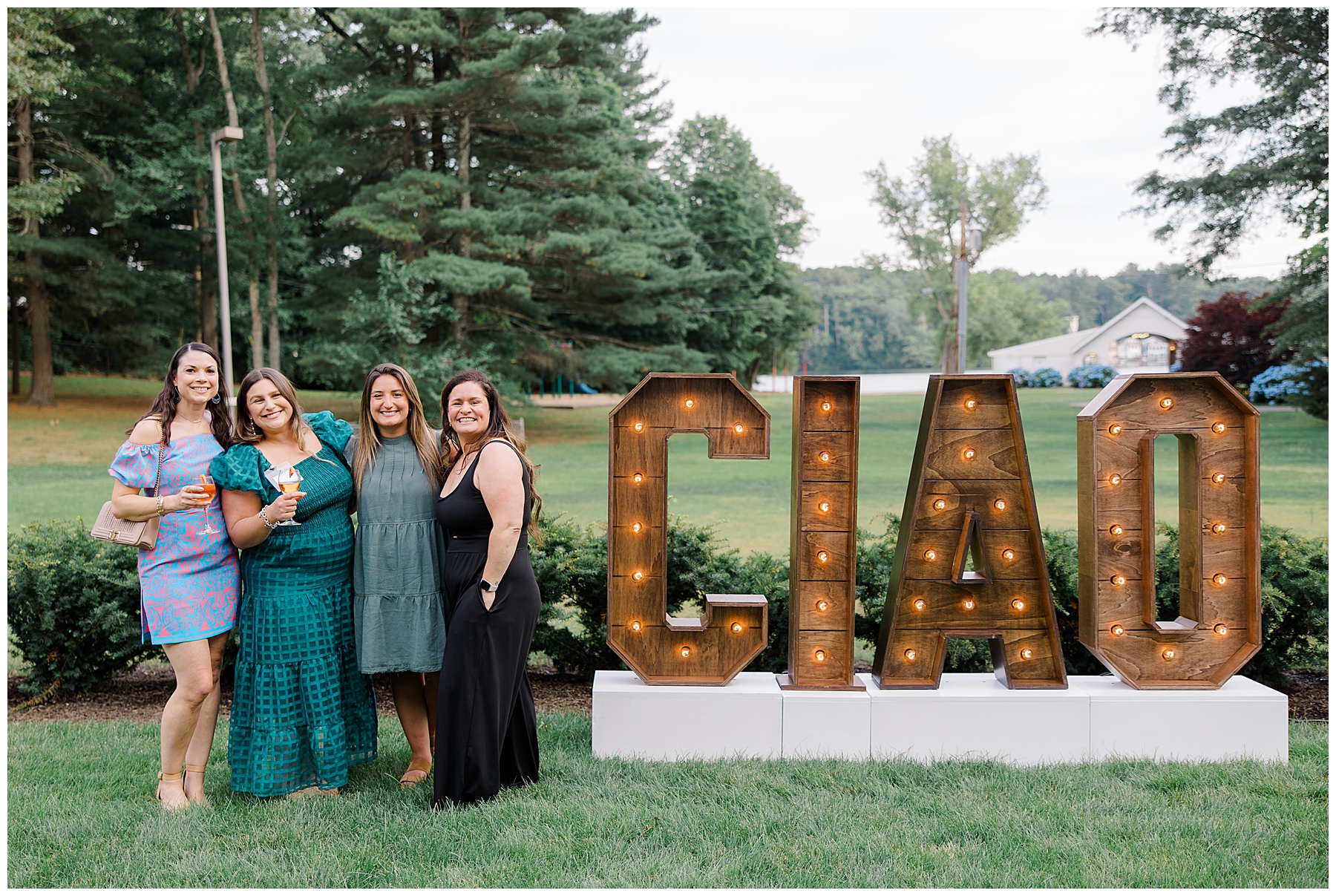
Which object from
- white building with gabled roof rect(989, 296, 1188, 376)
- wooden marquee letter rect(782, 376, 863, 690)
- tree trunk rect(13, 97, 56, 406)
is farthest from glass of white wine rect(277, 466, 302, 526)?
white building with gabled roof rect(989, 296, 1188, 376)

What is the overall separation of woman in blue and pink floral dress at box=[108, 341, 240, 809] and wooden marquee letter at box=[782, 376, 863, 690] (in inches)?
99.4

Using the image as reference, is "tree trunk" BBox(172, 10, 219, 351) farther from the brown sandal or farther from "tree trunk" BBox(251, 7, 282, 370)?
the brown sandal

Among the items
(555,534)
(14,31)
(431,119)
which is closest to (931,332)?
(431,119)

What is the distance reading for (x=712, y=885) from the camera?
10.2ft

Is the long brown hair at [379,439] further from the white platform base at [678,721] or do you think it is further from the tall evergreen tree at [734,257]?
the tall evergreen tree at [734,257]

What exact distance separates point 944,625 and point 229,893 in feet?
10.4

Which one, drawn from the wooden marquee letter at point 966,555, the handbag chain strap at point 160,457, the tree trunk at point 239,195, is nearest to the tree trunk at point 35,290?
the tree trunk at point 239,195

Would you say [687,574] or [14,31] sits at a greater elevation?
[14,31]

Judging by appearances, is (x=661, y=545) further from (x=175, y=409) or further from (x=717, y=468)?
(x=717, y=468)

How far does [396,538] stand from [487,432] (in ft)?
1.91

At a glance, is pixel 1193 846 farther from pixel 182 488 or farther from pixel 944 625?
pixel 182 488

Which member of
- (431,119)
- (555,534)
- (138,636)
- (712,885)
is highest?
(431,119)

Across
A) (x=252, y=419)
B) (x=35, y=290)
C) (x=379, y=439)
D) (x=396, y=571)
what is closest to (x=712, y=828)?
(x=396, y=571)

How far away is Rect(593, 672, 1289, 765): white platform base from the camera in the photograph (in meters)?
4.23
